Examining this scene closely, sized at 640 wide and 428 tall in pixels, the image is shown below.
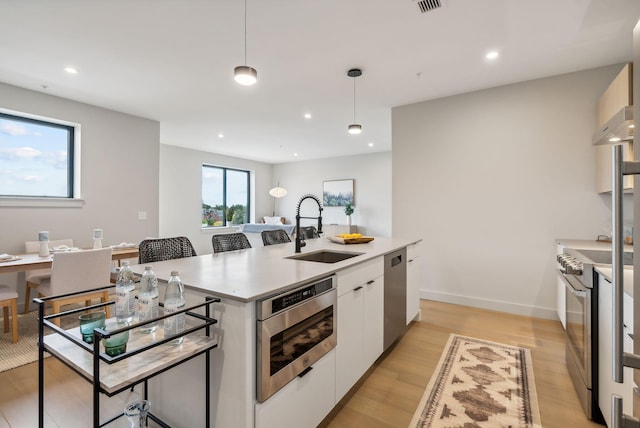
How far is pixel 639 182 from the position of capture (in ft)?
1.93

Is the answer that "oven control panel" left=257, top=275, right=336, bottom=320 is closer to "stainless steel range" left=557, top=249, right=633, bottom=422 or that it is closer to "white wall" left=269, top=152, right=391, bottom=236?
"stainless steel range" left=557, top=249, right=633, bottom=422

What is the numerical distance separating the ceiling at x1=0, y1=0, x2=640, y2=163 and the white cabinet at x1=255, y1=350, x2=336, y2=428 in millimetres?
2436

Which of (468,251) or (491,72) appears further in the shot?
(468,251)

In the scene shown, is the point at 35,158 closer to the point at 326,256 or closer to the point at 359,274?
the point at 326,256

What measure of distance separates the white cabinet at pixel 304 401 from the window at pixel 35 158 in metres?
4.46

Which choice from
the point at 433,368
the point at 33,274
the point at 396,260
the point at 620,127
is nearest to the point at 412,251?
the point at 396,260

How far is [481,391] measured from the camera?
6.55ft

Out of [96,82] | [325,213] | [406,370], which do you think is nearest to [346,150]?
[325,213]

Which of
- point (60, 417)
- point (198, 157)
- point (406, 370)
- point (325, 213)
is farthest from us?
point (325, 213)

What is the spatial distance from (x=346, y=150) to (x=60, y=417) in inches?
269

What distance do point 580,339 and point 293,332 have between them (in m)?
1.84

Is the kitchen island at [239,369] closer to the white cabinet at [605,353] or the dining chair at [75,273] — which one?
the white cabinet at [605,353]

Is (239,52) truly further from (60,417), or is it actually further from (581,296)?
(581,296)

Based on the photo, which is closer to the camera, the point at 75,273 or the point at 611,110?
the point at 611,110
